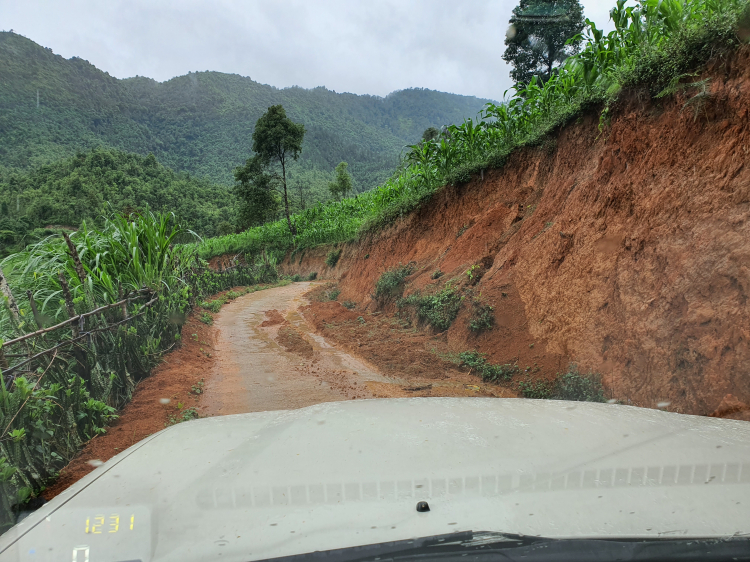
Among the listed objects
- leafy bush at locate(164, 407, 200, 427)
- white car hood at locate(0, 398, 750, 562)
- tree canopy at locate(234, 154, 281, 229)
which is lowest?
leafy bush at locate(164, 407, 200, 427)

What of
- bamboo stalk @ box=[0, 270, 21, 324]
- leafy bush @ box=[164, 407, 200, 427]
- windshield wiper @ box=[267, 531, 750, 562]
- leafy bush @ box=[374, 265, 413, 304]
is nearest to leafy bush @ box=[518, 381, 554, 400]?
leafy bush @ box=[164, 407, 200, 427]

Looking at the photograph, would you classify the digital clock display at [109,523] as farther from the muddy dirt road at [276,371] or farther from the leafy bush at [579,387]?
the leafy bush at [579,387]

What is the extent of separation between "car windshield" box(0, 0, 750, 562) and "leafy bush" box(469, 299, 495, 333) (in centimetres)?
3

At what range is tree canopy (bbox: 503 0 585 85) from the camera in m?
14.9

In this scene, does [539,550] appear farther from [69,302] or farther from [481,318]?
[481,318]

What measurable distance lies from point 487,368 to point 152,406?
4119 mm

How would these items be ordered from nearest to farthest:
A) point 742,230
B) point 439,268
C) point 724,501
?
point 724,501 → point 742,230 → point 439,268

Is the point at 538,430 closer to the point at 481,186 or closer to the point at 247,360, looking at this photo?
the point at 247,360

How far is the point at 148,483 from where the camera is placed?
1.79 meters

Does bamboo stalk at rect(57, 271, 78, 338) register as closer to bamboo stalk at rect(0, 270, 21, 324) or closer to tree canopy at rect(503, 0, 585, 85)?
bamboo stalk at rect(0, 270, 21, 324)

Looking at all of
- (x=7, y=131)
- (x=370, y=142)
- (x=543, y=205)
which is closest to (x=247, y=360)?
(x=543, y=205)

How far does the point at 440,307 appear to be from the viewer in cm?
809

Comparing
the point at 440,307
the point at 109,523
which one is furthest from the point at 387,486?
the point at 440,307

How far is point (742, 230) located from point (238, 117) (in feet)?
310
